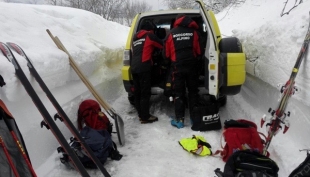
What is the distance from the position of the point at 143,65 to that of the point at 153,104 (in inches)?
54.0

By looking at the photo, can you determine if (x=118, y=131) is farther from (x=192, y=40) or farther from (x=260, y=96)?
(x=260, y=96)

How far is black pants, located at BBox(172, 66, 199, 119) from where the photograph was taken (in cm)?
422

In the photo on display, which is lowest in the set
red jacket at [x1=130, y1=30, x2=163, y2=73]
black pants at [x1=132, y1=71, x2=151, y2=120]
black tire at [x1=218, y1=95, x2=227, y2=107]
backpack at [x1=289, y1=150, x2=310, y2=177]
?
black tire at [x1=218, y1=95, x2=227, y2=107]

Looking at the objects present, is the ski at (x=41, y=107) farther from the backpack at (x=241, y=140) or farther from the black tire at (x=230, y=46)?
the black tire at (x=230, y=46)

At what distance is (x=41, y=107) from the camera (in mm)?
2605

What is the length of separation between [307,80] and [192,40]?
1761mm

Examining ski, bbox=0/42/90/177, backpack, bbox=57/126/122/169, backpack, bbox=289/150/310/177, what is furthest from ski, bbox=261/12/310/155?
ski, bbox=0/42/90/177

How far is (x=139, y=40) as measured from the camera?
4.46 metres

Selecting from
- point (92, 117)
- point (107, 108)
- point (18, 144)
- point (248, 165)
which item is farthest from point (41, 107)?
point (248, 165)

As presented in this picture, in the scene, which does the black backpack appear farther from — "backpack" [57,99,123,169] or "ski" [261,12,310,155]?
"backpack" [57,99,123,169]

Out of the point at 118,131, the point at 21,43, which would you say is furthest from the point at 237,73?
the point at 21,43

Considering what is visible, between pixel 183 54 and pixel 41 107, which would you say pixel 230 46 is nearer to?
pixel 183 54

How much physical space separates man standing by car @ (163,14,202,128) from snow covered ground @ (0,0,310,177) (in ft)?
2.08

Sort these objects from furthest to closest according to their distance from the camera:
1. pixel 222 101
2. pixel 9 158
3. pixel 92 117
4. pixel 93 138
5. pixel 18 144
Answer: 1. pixel 222 101
2. pixel 92 117
3. pixel 93 138
4. pixel 18 144
5. pixel 9 158
